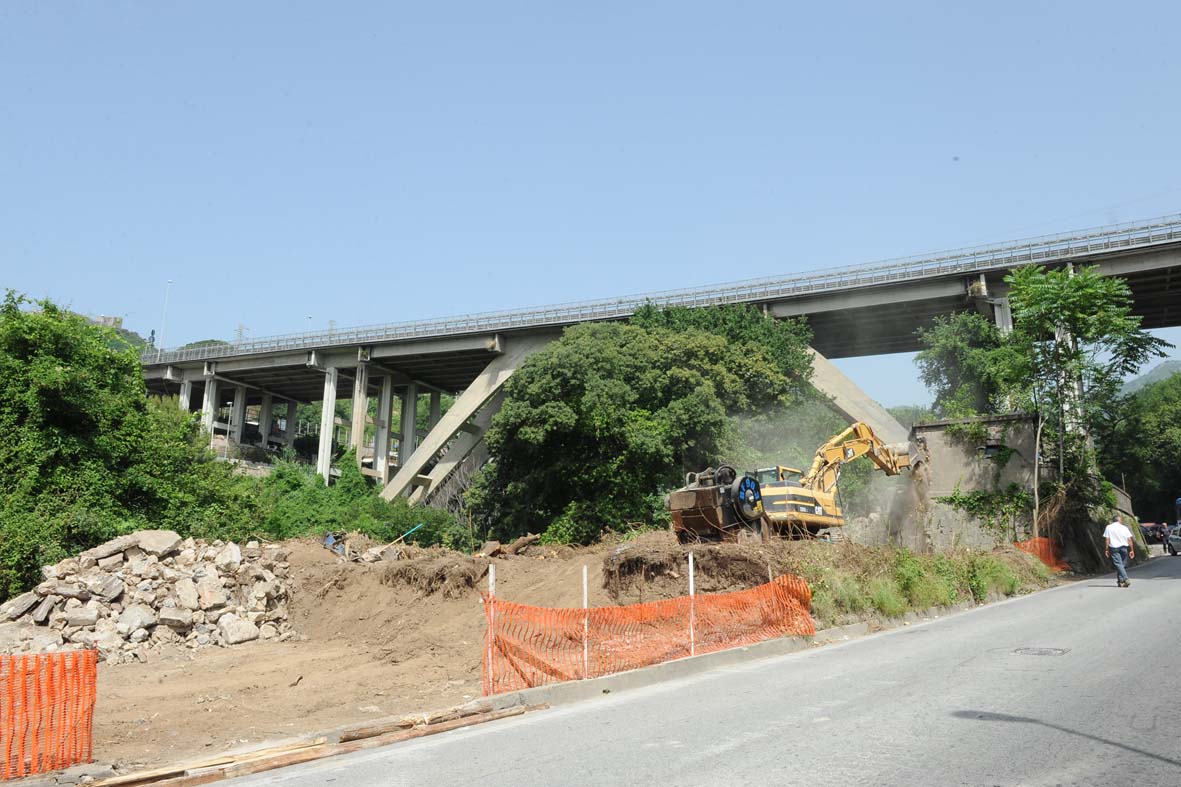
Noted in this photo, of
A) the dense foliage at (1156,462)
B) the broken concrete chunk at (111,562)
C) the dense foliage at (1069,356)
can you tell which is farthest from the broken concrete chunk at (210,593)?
the dense foliage at (1156,462)

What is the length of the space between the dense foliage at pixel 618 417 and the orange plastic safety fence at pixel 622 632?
71.4 ft

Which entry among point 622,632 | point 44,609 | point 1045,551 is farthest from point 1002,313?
point 44,609

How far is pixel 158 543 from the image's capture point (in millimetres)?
20172

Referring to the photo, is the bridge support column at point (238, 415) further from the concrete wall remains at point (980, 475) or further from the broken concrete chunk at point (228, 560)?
the concrete wall remains at point (980, 475)

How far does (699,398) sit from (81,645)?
994 inches

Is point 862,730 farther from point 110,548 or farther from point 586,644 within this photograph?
point 110,548

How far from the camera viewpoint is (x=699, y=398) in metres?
35.8

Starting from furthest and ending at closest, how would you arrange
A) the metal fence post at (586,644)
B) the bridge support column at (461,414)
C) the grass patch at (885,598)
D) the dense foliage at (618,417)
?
the bridge support column at (461,414) → the dense foliage at (618,417) → the grass patch at (885,598) → the metal fence post at (586,644)

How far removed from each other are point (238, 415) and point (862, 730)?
268 feet

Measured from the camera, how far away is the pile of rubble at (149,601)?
55.0ft

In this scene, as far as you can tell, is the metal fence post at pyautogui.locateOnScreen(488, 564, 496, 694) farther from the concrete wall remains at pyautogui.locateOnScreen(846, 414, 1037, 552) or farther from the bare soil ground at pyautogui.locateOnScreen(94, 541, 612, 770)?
the concrete wall remains at pyautogui.locateOnScreen(846, 414, 1037, 552)

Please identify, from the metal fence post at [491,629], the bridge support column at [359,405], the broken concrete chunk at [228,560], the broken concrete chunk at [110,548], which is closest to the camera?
the metal fence post at [491,629]

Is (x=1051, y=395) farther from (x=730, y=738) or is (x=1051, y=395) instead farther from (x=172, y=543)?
(x=172, y=543)

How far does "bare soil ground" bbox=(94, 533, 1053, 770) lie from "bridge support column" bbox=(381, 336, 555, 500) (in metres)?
32.0
